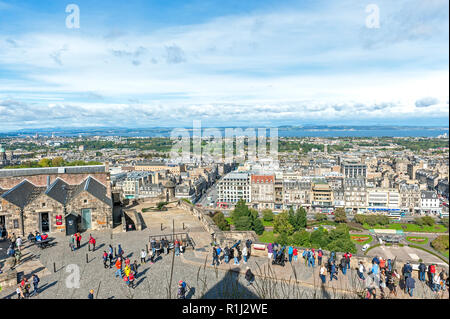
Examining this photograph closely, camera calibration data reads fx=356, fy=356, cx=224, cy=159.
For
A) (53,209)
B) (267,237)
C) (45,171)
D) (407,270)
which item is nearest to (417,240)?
(267,237)

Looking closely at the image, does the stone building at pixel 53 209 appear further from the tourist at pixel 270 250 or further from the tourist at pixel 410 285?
the tourist at pixel 410 285

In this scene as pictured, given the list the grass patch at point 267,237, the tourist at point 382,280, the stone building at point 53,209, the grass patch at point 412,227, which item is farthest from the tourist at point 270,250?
the grass patch at point 412,227

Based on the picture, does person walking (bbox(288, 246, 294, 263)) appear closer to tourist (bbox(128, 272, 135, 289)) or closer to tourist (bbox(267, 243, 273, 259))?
tourist (bbox(267, 243, 273, 259))

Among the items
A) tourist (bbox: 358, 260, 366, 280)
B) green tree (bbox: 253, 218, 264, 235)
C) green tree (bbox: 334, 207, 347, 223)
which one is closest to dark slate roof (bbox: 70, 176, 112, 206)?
tourist (bbox: 358, 260, 366, 280)

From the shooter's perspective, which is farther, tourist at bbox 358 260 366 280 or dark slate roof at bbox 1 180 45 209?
dark slate roof at bbox 1 180 45 209
